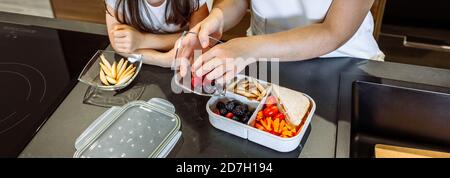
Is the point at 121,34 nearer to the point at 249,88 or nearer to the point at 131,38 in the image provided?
the point at 131,38

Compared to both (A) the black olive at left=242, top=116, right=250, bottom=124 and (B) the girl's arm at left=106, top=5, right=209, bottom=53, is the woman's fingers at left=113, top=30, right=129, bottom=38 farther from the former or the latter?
(A) the black olive at left=242, top=116, right=250, bottom=124

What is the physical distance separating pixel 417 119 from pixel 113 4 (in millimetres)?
846

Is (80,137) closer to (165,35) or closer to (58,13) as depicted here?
(165,35)

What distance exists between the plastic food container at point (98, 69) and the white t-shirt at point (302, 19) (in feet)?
1.16

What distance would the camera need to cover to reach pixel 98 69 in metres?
1.06

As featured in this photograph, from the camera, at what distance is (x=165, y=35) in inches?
48.0

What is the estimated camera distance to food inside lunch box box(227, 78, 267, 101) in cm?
91

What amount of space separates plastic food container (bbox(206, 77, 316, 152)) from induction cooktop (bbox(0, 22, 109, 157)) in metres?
0.36

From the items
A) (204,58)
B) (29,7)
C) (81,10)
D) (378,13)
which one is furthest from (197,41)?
(29,7)

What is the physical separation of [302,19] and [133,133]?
538 millimetres

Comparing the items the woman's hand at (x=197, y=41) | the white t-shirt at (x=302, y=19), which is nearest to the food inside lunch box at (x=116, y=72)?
the woman's hand at (x=197, y=41)

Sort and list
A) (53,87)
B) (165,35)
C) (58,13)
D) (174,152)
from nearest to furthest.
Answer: (174,152) → (53,87) → (165,35) → (58,13)

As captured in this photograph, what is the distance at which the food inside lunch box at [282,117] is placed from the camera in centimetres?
83

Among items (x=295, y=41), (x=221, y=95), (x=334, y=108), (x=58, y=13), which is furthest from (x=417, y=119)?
(x=58, y=13)
